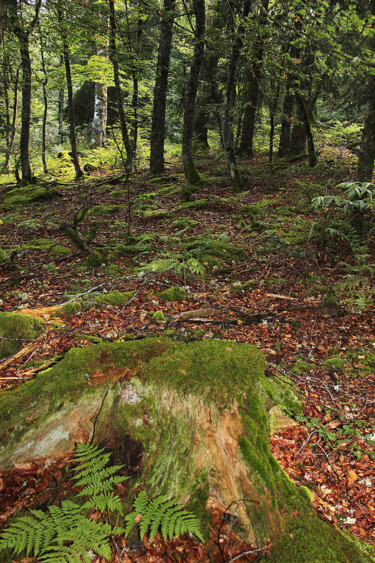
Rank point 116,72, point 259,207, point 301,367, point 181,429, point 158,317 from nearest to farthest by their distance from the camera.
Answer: point 181,429 < point 301,367 < point 158,317 < point 116,72 < point 259,207

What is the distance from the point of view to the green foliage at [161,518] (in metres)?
1.68

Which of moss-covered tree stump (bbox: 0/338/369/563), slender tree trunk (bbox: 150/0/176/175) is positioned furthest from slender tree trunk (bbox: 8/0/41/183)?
moss-covered tree stump (bbox: 0/338/369/563)

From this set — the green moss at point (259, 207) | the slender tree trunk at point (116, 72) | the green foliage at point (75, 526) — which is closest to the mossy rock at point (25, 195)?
the slender tree trunk at point (116, 72)

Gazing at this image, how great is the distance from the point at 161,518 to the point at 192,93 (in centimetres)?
1195

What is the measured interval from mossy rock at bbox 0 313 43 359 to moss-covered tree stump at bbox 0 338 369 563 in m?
0.98

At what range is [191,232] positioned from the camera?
317 inches

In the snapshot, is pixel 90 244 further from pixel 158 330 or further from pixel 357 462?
pixel 357 462

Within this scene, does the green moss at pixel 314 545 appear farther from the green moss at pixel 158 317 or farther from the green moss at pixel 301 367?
the green moss at pixel 158 317

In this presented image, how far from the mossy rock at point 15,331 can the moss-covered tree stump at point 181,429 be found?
0.98 metres

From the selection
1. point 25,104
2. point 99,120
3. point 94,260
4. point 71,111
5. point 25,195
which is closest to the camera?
point 94,260

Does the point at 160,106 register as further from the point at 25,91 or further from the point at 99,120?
the point at 99,120

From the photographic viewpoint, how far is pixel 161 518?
1.78 meters

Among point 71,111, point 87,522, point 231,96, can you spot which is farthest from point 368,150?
point 71,111

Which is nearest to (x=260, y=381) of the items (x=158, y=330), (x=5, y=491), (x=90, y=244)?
(x=158, y=330)
